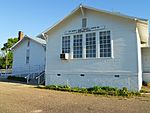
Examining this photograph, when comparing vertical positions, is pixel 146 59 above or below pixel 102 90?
above

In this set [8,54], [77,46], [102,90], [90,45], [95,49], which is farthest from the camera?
[8,54]

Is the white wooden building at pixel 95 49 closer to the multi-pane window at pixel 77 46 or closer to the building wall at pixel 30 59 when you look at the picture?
the multi-pane window at pixel 77 46

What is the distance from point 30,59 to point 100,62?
15.2 metres

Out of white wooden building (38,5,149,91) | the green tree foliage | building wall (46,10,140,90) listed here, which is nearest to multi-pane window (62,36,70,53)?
white wooden building (38,5,149,91)

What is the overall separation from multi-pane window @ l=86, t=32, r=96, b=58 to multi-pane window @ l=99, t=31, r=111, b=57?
580 millimetres

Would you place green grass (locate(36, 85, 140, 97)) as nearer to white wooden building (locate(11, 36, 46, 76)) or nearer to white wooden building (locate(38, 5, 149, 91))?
white wooden building (locate(38, 5, 149, 91))

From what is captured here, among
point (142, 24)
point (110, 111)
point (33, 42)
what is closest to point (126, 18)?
point (142, 24)

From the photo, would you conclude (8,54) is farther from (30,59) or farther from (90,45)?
(90,45)

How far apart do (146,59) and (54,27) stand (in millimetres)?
9446

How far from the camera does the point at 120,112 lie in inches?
308

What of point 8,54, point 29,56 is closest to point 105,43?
point 29,56

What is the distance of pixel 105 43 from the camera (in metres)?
15.4

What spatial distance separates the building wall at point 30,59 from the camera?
27062 mm

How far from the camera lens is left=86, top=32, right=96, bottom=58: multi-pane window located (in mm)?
15789
